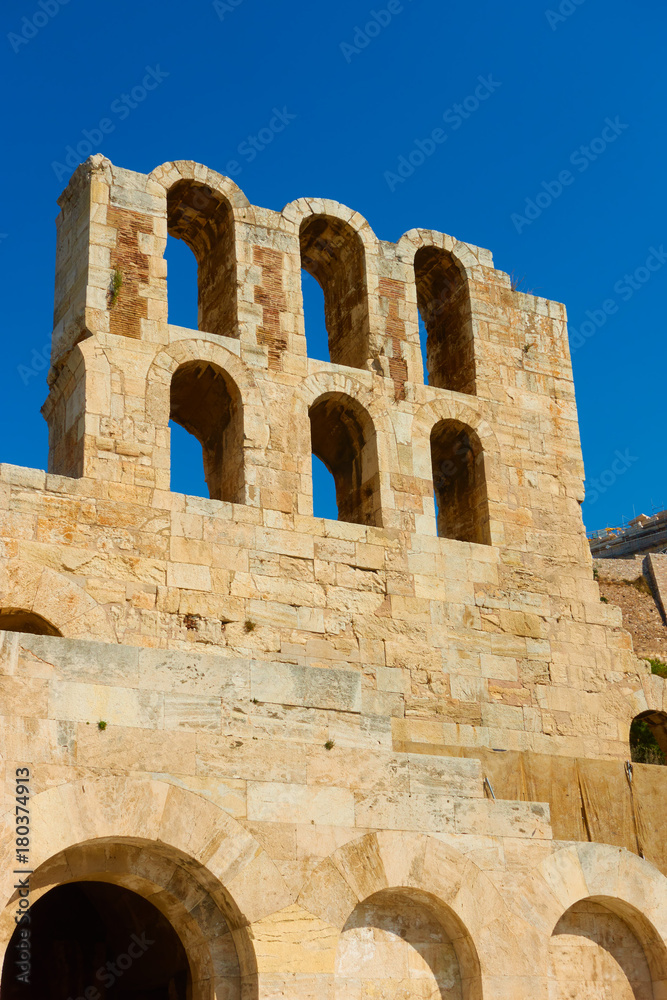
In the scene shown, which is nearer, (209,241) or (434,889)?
(434,889)

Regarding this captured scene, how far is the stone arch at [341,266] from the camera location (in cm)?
1722

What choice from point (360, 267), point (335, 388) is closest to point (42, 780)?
point (335, 388)

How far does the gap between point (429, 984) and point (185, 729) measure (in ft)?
11.9

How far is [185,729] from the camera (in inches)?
442

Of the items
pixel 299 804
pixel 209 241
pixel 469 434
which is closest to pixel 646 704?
pixel 469 434

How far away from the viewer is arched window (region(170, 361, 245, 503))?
15477 millimetres

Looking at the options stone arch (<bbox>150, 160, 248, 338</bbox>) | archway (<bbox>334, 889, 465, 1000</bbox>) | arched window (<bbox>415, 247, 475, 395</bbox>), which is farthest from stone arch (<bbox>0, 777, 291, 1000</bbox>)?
arched window (<bbox>415, 247, 475, 395</bbox>)

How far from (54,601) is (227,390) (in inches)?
159

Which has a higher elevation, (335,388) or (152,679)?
(335,388)

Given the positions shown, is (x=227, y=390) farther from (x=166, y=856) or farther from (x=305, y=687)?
(x=166, y=856)

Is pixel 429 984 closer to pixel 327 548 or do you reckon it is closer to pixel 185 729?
pixel 185 729

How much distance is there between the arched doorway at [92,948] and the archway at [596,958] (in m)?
4.34

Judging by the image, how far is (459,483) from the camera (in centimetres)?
1752

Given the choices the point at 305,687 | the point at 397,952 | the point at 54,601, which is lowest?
the point at 397,952
